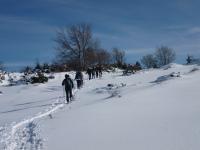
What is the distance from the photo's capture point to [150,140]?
956 cm

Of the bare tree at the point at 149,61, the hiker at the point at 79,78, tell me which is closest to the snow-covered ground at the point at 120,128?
the hiker at the point at 79,78

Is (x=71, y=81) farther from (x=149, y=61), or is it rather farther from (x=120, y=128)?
(x=149, y=61)

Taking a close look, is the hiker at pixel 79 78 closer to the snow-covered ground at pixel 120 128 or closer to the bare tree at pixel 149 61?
the snow-covered ground at pixel 120 128

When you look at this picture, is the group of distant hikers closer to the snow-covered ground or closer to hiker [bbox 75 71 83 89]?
hiker [bbox 75 71 83 89]

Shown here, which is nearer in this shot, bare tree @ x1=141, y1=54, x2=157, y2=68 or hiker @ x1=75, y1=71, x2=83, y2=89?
hiker @ x1=75, y1=71, x2=83, y2=89

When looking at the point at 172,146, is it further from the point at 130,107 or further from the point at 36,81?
the point at 36,81

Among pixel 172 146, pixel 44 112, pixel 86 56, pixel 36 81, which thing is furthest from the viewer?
pixel 86 56

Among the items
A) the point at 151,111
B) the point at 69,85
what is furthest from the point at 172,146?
the point at 69,85

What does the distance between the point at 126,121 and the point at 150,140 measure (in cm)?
295

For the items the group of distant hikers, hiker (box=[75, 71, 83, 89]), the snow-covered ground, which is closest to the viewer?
the snow-covered ground

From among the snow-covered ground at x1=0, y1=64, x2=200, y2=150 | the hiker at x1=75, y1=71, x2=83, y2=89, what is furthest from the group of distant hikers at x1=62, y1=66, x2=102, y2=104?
the snow-covered ground at x1=0, y1=64, x2=200, y2=150

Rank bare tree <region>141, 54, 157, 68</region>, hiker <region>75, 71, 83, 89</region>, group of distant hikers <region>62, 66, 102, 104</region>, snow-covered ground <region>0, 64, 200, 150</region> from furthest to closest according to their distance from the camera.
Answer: bare tree <region>141, 54, 157, 68</region> → hiker <region>75, 71, 83, 89</region> → group of distant hikers <region>62, 66, 102, 104</region> → snow-covered ground <region>0, 64, 200, 150</region>

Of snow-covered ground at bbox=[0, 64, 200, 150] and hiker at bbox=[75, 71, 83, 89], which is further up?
hiker at bbox=[75, 71, 83, 89]

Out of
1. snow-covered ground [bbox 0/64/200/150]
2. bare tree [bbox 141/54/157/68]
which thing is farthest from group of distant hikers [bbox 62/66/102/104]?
bare tree [bbox 141/54/157/68]
